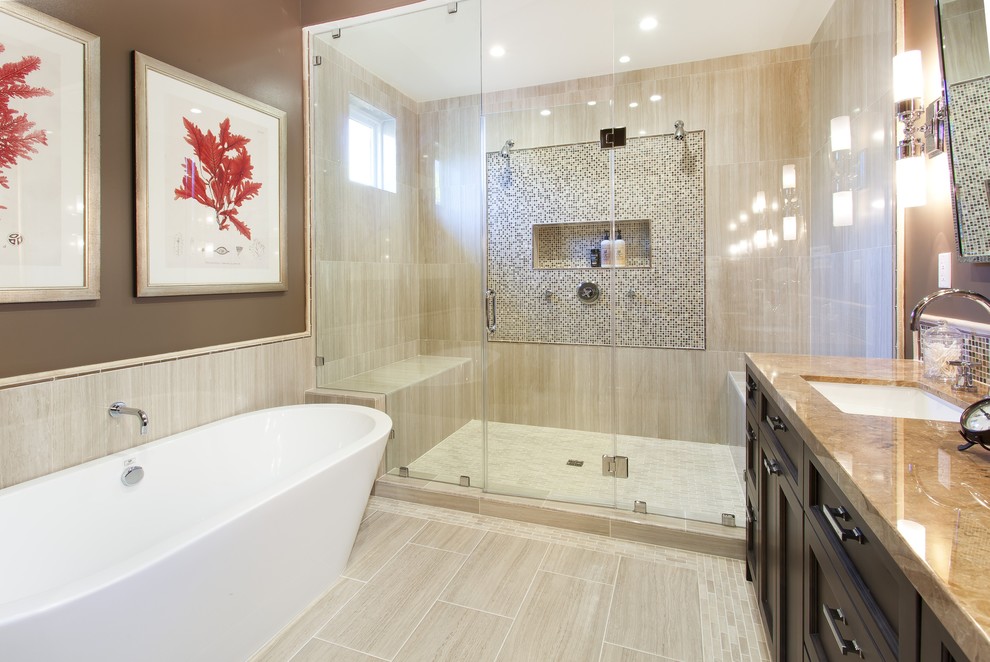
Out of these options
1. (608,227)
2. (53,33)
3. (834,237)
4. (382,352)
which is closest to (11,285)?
(53,33)

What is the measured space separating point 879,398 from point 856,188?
4.61 feet

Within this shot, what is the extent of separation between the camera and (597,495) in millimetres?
2746

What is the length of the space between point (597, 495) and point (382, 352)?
1.54 meters

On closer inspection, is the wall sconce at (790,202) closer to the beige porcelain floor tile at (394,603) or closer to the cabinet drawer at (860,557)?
the cabinet drawer at (860,557)

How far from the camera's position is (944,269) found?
1843 mm

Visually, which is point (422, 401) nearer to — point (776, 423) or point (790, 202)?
point (776, 423)

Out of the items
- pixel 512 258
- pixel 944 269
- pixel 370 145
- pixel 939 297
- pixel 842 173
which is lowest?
pixel 939 297

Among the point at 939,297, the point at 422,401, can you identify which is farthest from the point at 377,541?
the point at 939,297

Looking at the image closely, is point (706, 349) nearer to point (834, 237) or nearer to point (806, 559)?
point (834, 237)

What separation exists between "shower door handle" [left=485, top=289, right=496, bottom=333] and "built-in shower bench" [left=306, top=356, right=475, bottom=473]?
247 millimetres

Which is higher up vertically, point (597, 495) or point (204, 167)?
point (204, 167)

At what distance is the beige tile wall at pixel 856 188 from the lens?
2268 millimetres

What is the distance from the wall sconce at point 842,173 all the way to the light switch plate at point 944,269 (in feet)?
2.79

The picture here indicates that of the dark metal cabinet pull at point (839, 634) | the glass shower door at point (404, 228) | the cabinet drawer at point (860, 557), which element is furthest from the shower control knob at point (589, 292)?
the dark metal cabinet pull at point (839, 634)
